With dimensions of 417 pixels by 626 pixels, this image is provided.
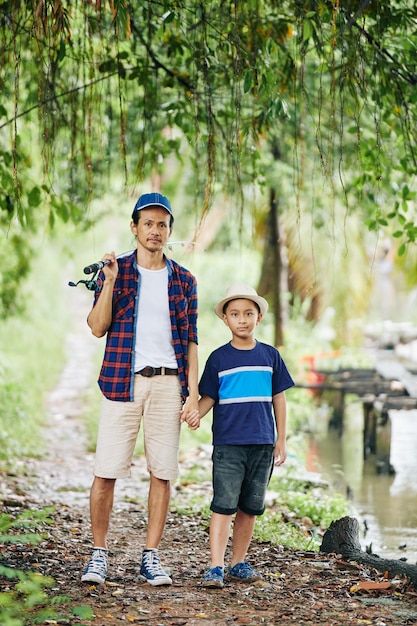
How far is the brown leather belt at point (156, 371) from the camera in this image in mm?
4781

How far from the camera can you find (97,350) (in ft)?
69.8

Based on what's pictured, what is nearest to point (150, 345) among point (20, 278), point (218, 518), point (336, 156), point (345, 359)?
point (218, 518)

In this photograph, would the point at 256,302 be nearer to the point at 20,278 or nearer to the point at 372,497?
the point at 372,497

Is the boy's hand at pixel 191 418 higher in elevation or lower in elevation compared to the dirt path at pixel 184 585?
higher

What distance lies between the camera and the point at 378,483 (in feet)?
36.6

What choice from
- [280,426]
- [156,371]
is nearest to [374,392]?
[280,426]

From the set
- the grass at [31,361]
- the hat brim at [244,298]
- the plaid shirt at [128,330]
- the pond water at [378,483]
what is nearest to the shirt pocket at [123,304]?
the plaid shirt at [128,330]

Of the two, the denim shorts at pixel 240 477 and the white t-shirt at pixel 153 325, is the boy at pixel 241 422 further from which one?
the white t-shirt at pixel 153 325

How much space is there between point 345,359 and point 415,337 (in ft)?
20.5

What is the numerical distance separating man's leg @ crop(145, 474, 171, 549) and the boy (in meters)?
0.26

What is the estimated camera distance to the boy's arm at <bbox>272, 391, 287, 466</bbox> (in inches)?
199

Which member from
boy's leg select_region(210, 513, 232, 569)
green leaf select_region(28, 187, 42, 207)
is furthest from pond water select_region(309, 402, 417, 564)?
green leaf select_region(28, 187, 42, 207)

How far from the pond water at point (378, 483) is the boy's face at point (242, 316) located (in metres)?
2.48

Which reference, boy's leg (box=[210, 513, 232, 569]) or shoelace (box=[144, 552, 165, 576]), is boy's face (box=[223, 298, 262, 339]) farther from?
A: shoelace (box=[144, 552, 165, 576])
